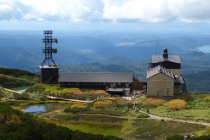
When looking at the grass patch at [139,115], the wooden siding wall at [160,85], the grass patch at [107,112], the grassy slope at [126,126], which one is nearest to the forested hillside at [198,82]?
the wooden siding wall at [160,85]

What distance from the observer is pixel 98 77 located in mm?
61250

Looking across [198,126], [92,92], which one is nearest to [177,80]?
[92,92]

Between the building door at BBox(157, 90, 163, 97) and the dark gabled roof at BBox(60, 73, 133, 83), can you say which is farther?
the dark gabled roof at BBox(60, 73, 133, 83)

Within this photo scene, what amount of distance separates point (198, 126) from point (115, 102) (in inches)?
610

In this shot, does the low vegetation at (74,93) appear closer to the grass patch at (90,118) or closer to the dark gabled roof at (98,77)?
the dark gabled roof at (98,77)

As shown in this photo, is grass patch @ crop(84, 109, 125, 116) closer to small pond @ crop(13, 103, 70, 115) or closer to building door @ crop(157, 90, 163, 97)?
small pond @ crop(13, 103, 70, 115)

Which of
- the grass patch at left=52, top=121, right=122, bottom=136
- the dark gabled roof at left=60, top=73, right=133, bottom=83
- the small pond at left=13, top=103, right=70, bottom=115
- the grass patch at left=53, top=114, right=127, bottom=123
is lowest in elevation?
the grass patch at left=52, top=121, right=122, bottom=136

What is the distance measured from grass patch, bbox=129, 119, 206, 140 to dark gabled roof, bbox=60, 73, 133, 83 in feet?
84.9

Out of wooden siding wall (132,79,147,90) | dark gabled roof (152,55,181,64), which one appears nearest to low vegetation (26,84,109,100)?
wooden siding wall (132,79,147,90)

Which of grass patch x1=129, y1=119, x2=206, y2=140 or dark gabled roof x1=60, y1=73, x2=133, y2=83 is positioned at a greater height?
dark gabled roof x1=60, y1=73, x2=133, y2=83

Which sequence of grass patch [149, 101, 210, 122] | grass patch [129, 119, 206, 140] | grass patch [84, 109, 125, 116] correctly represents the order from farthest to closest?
grass patch [84, 109, 125, 116] < grass patch [149, 101, 210, 122] < grass patch [129, 119, 206, 140]

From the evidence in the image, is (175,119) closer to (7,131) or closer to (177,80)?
(7,131)

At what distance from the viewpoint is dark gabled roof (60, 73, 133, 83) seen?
196ft

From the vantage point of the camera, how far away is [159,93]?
171ft
